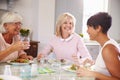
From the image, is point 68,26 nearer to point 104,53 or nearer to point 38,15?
point 104,53

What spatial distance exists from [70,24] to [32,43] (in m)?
1.25

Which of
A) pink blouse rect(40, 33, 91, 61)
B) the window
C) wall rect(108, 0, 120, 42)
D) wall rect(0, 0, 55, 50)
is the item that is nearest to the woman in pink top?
pink blouse rect(40, 33, 91, 61)

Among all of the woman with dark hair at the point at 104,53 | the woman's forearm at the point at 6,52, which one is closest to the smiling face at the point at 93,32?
the woman with dark hair at the point at 104,53

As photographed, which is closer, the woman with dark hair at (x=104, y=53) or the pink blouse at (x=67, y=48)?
the woman with dark hair at (x=104, y=53)

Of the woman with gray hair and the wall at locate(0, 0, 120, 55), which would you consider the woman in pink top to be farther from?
the wall at locate(0, 0, 120, 55)

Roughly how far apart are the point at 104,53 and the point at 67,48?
3.79ft

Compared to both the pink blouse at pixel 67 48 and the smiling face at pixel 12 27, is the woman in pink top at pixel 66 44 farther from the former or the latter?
the smiling face at pixel 12 27

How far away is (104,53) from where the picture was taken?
1597 mm

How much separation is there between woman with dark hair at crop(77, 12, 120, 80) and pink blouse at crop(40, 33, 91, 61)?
0.95m

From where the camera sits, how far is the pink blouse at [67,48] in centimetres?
270

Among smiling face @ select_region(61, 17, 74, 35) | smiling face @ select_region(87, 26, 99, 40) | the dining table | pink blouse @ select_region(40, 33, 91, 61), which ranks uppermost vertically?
smiling face @ select_region(61, 17, 74, 35)

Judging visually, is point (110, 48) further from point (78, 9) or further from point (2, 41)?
point (78, 9)

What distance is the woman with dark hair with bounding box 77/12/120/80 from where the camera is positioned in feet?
5.09

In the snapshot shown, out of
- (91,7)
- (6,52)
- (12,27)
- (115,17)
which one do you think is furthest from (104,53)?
(115,17)
